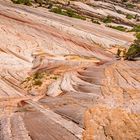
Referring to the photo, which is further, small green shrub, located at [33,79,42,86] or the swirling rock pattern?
small green shrub, located at [33,79,42,86]

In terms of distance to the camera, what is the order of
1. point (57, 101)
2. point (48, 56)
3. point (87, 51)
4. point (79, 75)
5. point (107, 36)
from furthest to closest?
point (107, 36), point (87, 51), point (48, 56), point (79, 75), point (57, 101)

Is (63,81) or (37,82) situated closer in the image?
(63,81)

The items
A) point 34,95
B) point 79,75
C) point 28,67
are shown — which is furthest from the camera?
point 28,67

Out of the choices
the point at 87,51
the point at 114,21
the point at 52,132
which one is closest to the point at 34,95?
the point at 52,132

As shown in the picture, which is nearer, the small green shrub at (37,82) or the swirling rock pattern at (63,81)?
the swirling rock pattern at (63,81)

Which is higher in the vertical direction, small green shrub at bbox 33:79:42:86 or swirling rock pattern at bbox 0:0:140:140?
swirling rock pattern at bbox 0:0:140:140

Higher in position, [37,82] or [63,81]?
[63,81]

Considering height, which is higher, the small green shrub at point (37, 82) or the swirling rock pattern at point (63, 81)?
the swirling rock pattern at point (63, 81)

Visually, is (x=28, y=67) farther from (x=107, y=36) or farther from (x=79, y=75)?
(x=107, y=36)
